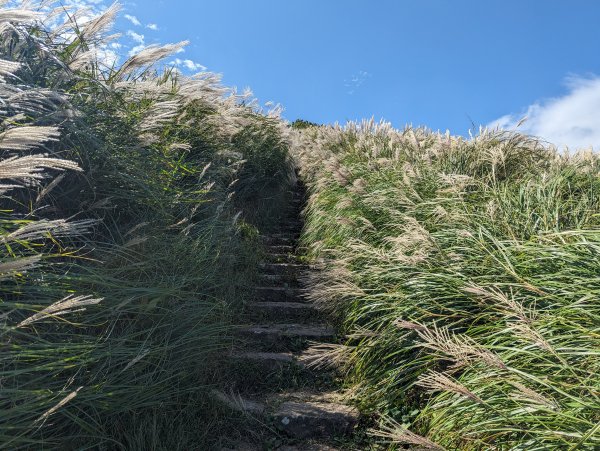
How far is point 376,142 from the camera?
7.84m

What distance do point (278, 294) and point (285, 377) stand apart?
1.66 meters

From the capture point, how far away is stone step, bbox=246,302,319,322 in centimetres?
520

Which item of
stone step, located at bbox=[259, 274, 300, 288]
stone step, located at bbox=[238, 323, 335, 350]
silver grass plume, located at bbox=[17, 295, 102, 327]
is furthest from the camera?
stone step, located at bbox=[259, 274, 300, 288]

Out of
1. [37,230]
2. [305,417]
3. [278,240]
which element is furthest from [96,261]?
[278,240]

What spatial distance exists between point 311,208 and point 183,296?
4.31 m

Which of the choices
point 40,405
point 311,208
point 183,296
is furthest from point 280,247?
point 40,405

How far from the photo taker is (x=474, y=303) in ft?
10.9

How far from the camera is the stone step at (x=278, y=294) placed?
5652mm

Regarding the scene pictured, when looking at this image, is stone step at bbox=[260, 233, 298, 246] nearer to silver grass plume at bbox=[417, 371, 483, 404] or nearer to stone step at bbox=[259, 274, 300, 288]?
stone step at bbox=[259, 274, 300, 288]

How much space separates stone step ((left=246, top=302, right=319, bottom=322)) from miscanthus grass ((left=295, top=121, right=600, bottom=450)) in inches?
12.9

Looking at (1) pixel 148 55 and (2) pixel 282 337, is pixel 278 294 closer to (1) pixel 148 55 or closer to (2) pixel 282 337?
(2) pixel 282 337

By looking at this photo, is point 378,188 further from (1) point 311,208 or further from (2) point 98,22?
(2) point 98,22

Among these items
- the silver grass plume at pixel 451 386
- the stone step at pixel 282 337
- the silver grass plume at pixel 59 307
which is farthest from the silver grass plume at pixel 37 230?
the stone step at pixel 282 337

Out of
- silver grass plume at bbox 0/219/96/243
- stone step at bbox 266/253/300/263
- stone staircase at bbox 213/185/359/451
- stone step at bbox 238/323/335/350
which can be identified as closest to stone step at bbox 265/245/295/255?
stone step at bbox 266/253/300/263
